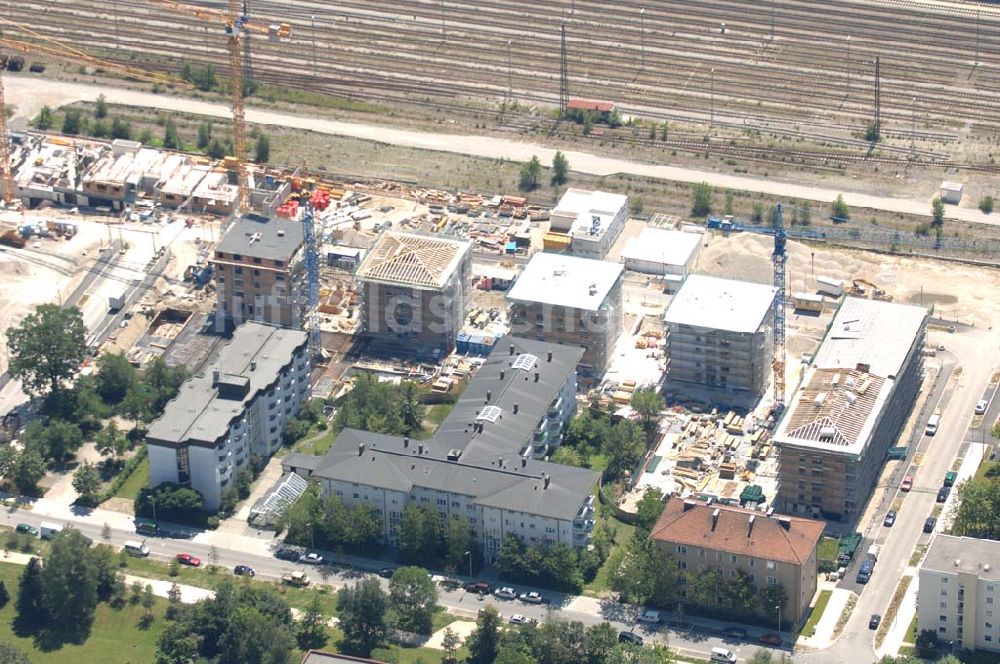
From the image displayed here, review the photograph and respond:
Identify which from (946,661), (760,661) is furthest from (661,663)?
(946,661)

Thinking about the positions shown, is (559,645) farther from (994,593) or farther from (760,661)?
(994,593)

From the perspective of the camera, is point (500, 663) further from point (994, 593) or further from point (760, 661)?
point (994, 593)

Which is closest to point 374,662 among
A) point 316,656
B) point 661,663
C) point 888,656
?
point 316,656

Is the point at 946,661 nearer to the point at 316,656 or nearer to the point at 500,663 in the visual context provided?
the point at 500,663

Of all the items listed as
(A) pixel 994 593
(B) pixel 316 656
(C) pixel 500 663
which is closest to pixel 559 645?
(C) pixel 500 663

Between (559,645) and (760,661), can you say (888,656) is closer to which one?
(760,661)

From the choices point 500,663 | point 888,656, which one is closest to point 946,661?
point 888,656
